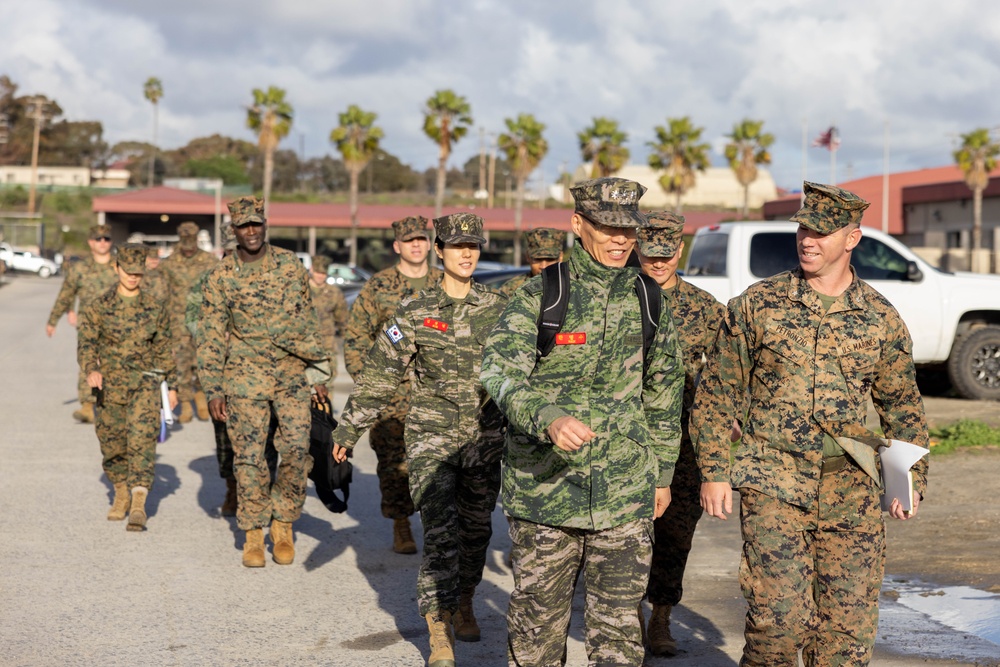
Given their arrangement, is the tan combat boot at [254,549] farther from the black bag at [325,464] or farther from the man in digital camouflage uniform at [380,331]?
the man in digital camouflage uniform at [380,331]

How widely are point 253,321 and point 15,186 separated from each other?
295 ft

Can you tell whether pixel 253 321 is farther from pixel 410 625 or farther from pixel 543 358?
pixel 543 358

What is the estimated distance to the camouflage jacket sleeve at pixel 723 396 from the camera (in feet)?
15.0

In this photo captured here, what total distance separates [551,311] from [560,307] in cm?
4

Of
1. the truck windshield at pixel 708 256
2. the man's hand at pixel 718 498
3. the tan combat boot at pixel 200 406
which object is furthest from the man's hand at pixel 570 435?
the tan combat boot at pixel 200 406

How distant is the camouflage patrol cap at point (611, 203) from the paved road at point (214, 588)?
2.44 meters

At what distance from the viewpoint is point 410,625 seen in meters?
6.22

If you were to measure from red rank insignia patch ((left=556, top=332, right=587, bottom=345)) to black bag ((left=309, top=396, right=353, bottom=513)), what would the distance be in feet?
11.2

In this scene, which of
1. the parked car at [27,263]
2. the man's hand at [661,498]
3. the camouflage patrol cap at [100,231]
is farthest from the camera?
the parked car at [27,263]

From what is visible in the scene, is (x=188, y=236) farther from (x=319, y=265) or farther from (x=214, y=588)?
(x=214, y=588)

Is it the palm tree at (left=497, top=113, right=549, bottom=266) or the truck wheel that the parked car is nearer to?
the palm tree at (left=497, top=113, right=549, bottom=266)

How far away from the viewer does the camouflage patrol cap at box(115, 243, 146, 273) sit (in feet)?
28.4

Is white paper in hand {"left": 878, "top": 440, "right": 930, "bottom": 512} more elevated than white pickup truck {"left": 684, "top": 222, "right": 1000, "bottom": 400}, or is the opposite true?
white pickup truck {"left": 684, "top": 222, "right": 1000, "bottom": 400}

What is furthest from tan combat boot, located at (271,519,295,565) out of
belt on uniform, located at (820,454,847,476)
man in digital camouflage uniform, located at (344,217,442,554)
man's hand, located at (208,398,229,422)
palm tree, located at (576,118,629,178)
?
palm tree, located at (576,118,629,178)
